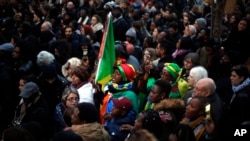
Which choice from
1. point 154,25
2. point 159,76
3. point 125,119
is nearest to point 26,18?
point 154,25

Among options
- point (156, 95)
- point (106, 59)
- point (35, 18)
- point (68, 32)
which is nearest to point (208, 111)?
point (156, 95)

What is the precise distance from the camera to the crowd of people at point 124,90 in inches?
217

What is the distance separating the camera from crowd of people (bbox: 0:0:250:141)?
551cm

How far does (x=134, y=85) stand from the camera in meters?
7.36

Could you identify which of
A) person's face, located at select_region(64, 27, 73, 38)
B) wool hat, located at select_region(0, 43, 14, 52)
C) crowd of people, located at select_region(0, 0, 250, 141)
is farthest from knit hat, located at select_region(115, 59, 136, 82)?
person's face, located at select_region(64, 27, 73, 38)

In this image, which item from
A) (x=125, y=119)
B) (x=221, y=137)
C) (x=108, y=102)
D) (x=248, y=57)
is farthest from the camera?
(x=248, y=57)

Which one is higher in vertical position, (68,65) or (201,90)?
(68,65)

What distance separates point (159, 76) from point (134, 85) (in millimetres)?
698

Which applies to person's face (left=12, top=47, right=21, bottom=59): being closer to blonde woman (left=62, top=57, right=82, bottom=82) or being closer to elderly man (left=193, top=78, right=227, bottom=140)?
blonde woman (left=62, top=57, right=82, bottom=82)

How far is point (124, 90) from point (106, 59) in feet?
4.14

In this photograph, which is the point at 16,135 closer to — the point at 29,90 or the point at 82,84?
the point at 29,90

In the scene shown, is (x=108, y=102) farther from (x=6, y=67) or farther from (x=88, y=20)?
(x=88, y=20)

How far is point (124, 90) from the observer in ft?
23.2

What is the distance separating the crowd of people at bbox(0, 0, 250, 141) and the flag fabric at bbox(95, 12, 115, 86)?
0.13 meters
